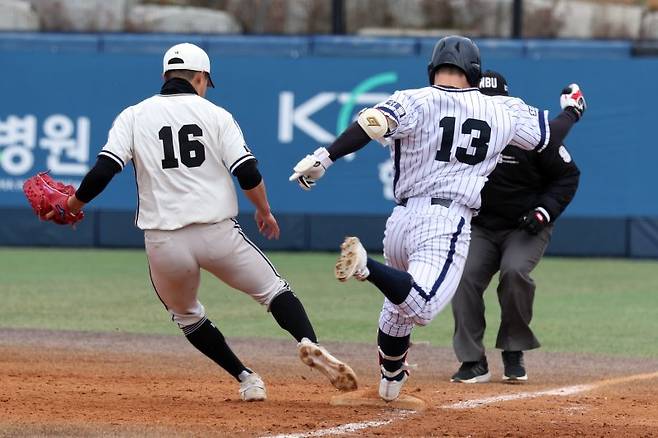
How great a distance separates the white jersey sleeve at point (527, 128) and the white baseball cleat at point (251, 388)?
72.5 inches

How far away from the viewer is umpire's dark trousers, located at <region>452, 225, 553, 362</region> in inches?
329

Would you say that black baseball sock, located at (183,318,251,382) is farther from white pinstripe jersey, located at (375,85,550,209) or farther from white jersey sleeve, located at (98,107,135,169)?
white pinstripe jersey, located at (375,85,550,209)

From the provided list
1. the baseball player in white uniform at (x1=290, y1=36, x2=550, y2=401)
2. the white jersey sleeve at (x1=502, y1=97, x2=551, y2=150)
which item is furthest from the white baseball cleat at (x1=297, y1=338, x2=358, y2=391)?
the white jersey sleeve at (x1=502, y1=97, x2=551, y2=150)

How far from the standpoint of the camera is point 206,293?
43.3ft

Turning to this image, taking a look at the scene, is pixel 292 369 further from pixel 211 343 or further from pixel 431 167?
pixel 431 167

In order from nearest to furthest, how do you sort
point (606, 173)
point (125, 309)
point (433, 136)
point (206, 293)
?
1. point (433, 136)
2. point (125, 309)
3. point (206, 293)
4. point (606, 173)

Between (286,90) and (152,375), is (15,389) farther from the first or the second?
(286,90)

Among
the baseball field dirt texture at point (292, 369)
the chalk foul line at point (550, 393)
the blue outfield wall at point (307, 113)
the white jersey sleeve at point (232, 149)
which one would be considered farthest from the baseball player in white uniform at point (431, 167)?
the blue outfield wall at point (307, 113)

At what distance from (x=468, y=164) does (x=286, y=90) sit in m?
11.0

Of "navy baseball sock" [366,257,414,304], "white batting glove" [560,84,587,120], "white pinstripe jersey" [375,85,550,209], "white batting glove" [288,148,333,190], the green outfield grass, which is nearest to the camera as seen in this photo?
"navy baseball sock" [366,257,414,304]

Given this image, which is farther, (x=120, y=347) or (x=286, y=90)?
(x=286, y=90)

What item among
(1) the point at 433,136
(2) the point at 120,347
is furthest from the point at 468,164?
(2) the point at 120,347

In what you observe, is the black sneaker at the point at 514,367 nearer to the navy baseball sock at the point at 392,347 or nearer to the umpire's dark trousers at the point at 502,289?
the umpire's dark trousers at the point at 502,289

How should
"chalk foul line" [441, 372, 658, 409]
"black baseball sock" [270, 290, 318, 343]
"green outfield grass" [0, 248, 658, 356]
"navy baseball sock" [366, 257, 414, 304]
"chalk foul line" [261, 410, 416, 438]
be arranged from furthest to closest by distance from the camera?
1. "green outfield grass" [0, 248, 658, 356]
2. "chalk foul line" [441, 372, 658, 409]
3. "black baseball sock" [270, 290, 318, 343]
4. "navy baseball sock" [366, 257, 414, 304]
5. "chalk foul line" [261, 410, 416, 438]
